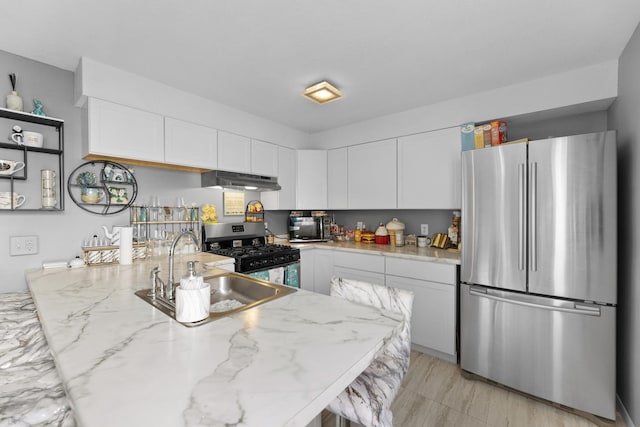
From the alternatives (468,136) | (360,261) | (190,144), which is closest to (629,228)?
(468,136)

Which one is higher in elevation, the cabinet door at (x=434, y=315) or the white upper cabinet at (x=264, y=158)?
the white upper cabinet at (x=264, y=158)

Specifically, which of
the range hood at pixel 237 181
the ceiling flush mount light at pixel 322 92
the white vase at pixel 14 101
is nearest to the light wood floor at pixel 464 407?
the range hood at pixel 237 181

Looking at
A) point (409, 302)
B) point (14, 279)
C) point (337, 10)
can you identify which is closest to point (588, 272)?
point (409, 302)

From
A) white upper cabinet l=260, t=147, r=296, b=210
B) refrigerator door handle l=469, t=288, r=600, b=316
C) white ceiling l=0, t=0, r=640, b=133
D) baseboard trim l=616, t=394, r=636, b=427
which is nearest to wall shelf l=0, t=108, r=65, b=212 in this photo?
white ceiling l=0, t=0, r=640, b=133

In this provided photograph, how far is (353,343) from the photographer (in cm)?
94

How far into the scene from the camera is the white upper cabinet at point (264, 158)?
312 cm

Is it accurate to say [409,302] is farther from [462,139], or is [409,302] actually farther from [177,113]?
[177,113]

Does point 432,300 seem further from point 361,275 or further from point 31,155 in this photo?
point 31,155

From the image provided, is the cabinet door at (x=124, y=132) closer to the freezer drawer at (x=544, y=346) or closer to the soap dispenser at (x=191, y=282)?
the soap dispenser at (x=191, y=282)

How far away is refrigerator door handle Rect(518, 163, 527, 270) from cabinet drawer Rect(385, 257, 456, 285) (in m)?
0.51

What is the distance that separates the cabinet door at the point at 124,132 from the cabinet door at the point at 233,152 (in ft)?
1.84

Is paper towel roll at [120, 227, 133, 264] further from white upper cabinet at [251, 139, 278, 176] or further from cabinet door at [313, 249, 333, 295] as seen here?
cabinet door at [313, 249, 333, 295]

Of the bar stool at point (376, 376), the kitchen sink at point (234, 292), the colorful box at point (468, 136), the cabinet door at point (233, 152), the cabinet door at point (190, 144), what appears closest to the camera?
the bar stool at point (376, 376)

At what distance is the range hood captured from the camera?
2727 mm
